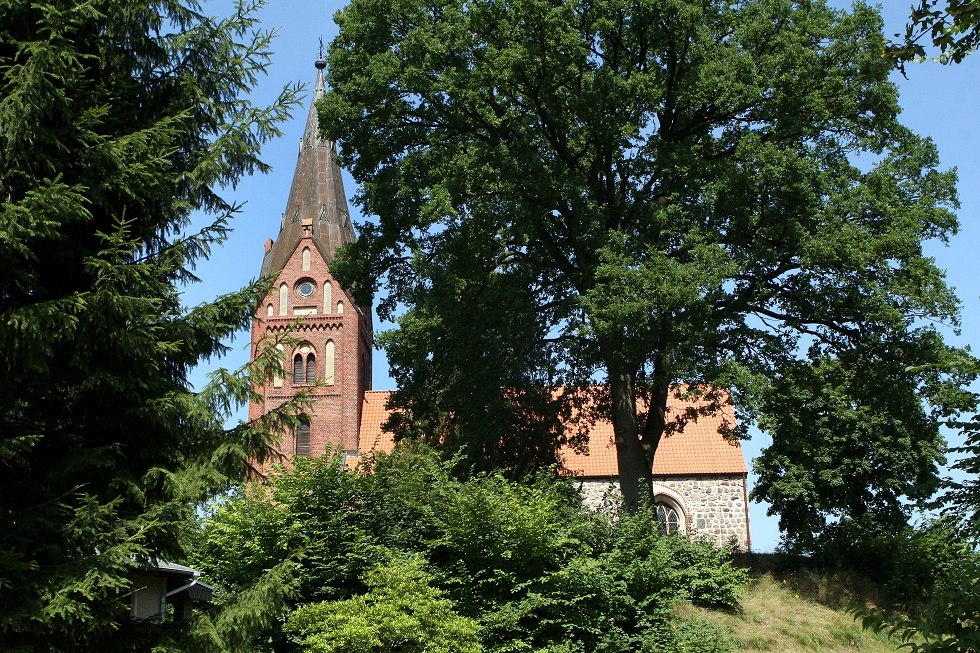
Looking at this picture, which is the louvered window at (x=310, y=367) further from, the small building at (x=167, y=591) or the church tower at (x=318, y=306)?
the small building at (x=167, y=591)

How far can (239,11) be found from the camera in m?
9.34

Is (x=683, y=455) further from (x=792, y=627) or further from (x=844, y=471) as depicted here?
(x=792, y=627)

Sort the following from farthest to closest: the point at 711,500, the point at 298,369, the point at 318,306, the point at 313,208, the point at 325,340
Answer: the point at 313,208 < the point at 318,306 < the point at 325,340 < the point at 298,369 < the point at 711,500

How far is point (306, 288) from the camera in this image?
39.3 m

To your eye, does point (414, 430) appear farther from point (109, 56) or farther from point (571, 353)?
point (109, 56)

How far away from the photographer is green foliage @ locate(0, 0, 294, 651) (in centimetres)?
739

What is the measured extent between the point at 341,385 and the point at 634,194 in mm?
21475

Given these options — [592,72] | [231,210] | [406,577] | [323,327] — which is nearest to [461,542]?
[406,577]

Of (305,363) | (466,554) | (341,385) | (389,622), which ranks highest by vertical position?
(305,363)

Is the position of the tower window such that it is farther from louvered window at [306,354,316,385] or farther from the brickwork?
louvered window at [306,354,316,385]

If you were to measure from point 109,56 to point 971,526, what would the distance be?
8.06m

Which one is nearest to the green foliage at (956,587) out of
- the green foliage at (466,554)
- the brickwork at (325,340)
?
the green foliage at (466,554)

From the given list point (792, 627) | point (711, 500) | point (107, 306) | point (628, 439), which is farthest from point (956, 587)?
point (711, 500)

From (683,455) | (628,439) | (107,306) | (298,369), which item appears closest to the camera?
(107,306)
